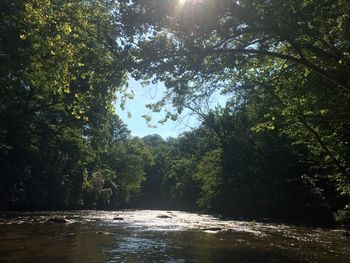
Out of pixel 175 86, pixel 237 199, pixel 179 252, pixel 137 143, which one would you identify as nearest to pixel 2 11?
pixel 175 86

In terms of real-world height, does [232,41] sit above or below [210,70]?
above

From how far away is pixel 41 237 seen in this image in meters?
16.2

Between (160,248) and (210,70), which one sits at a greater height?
(210,70)

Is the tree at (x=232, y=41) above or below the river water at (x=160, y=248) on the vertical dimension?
above

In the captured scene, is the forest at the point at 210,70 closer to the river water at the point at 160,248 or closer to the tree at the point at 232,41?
the tree at the point at 232,41

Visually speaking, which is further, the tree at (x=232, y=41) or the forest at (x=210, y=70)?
the forest at (x=210, y=70)

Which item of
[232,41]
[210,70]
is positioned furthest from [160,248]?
[232,41]

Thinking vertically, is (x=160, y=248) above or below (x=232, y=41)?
below

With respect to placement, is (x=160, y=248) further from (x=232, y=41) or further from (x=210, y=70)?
(x=232, y=41)

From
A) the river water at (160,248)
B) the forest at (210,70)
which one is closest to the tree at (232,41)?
the forest at (210,70)

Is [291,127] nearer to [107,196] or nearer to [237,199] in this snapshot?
[237,199]

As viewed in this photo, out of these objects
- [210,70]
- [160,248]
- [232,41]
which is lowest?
[160,248]

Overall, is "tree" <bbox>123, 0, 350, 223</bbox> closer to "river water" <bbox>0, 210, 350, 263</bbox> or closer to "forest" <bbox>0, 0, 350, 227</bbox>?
"forest" <bbox>0, 0, 350, 227</bbox>

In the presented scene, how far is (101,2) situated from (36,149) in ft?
99.5
